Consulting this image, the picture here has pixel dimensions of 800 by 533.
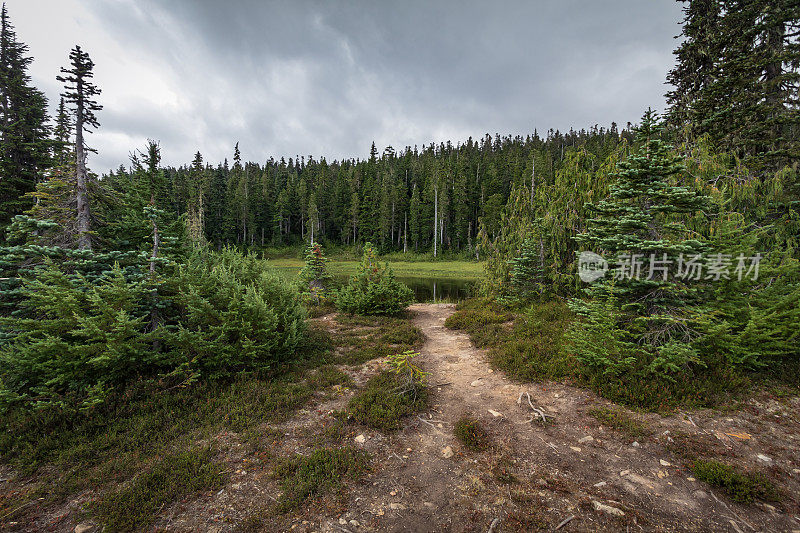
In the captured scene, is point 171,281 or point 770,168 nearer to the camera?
point 171,281

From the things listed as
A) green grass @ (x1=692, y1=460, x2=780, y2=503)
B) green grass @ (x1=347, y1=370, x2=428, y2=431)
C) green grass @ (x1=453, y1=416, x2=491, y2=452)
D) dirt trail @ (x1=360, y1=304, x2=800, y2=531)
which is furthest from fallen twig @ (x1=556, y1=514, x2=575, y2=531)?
green grass @ (x1=347, y1=370, x2=428, y2=431)

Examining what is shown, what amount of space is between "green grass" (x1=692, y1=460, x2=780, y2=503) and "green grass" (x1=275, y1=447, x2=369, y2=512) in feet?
15.5

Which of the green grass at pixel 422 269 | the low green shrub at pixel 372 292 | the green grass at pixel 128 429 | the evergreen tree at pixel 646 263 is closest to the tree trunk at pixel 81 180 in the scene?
the green grass at pixel 128 429

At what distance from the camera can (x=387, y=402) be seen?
19.9 ft

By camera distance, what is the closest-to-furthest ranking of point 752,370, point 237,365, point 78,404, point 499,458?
point 499,458 → point 78,404 → point 752,370 → point 237,365

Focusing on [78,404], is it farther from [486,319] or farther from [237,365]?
[486,319]

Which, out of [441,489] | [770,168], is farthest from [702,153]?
[441,489]

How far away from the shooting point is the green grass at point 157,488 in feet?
A: 11.0

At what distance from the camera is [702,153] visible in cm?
905

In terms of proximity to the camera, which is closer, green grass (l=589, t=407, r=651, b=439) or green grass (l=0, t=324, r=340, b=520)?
green grass (l=0, t=324, r=340, b=520)

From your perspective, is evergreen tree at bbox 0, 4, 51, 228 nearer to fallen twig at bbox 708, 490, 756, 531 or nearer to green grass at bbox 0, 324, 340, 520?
green grass at bbox 0, 324, 340, 520

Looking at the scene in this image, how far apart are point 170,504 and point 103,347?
3427 millimetres

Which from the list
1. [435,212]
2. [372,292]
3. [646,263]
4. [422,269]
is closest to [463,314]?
[372,292]

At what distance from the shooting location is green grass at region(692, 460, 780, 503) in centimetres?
360
